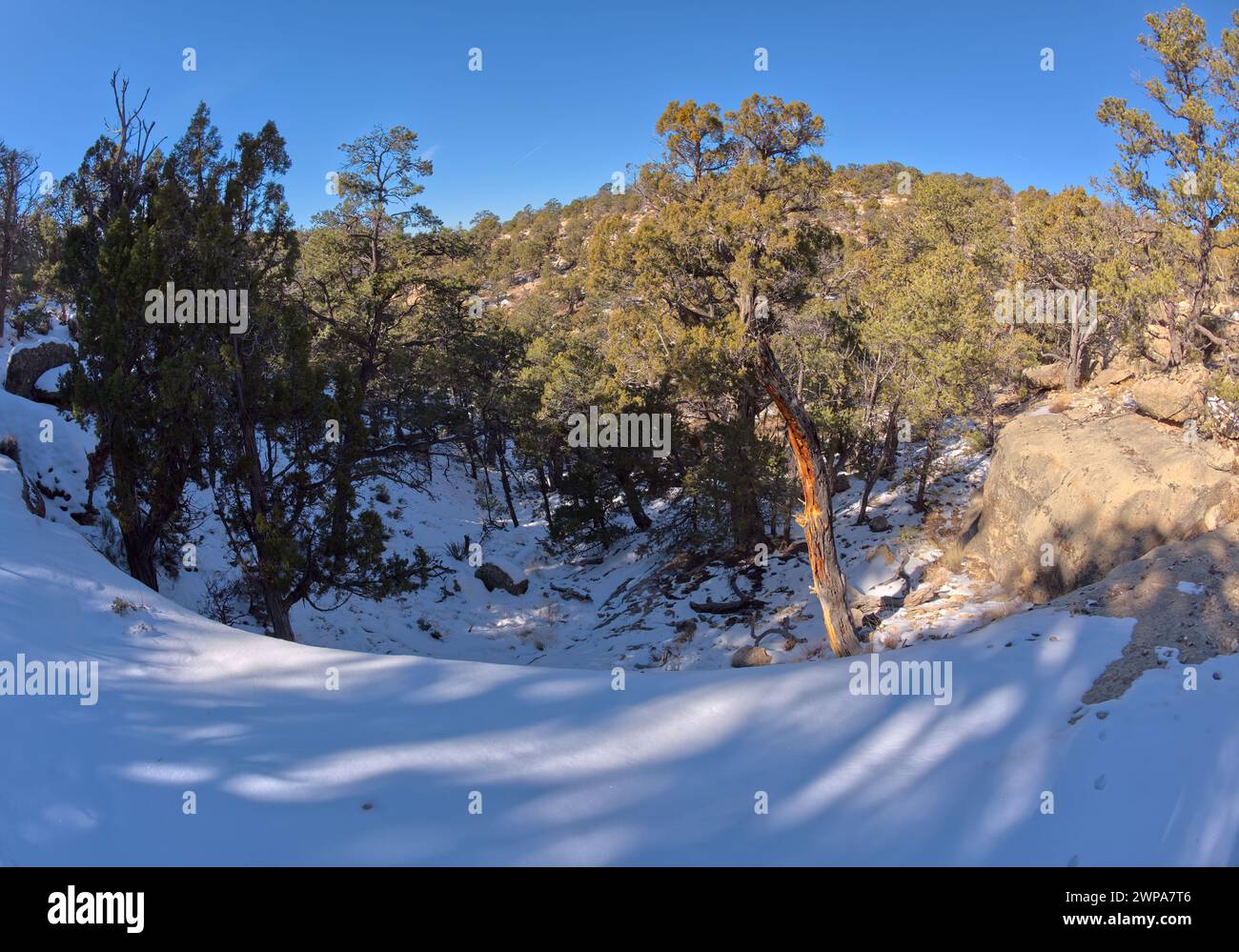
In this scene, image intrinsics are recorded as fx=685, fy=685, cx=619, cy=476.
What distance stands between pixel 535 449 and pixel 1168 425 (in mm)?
14307

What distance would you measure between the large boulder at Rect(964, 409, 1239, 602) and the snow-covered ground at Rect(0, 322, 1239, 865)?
3.84 metres

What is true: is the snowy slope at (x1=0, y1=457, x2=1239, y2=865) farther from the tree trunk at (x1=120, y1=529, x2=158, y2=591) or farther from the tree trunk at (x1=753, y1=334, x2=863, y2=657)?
the tree trunk at (x1=753, y1=334, x2=863, y2=657)

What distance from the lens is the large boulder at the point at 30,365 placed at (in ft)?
49.0

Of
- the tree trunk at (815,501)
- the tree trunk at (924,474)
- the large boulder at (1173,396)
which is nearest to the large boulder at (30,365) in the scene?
the tree trunk at (815,501)

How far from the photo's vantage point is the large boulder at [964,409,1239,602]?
905cm

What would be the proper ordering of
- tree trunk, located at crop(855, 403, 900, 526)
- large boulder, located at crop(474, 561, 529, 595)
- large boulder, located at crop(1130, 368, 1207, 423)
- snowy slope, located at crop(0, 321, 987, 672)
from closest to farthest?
large boulder, located at crop(1130, 368, 1207, 423) < snowy slope, located at crop(0, 321, 987, 672) < tree trunk, located at crop(855, 403, 900, 526) < large boulder, located at crop(474, 561, 529, 595)

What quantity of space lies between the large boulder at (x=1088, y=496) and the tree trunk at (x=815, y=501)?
3323 mm

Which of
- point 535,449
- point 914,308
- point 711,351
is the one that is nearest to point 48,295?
point 535,449

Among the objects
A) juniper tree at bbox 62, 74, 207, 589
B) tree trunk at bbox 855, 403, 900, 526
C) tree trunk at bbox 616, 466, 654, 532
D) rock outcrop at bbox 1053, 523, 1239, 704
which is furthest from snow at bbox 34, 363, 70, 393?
rock outcrop at bbox 1053, 523, 1239, 704

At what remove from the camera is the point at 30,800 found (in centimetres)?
375

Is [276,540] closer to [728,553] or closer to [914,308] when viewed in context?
[728,553]

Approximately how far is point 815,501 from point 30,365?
17.1m

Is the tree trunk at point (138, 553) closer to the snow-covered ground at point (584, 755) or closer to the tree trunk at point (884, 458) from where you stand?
the snow-covered ground at point (584, 755)

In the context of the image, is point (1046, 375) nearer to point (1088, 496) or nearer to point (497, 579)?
point (1088, 496)
